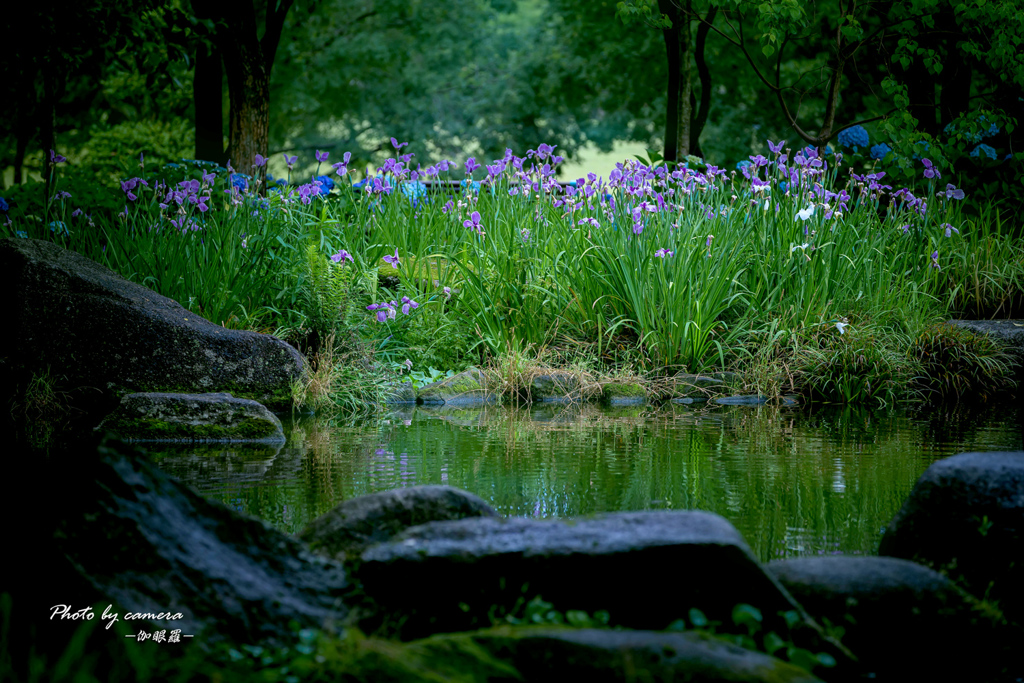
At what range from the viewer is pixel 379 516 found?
2824 millimetres

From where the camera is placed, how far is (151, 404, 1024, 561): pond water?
11.3ft

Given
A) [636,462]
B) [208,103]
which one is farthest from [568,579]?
[208,103]

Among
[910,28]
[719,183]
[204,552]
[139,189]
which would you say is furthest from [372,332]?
[910,28]

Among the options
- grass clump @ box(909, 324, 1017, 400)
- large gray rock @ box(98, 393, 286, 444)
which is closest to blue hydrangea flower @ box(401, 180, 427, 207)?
large gray rock @ box(98, 393, 286, 444)

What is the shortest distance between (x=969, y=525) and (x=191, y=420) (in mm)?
4016

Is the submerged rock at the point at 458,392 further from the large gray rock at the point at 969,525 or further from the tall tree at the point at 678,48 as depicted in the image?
the tall tree at the point at 678,48

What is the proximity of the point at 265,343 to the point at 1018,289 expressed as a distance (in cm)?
703

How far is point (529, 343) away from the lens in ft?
23.8

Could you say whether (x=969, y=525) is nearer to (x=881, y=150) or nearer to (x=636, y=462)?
Answer: (x=636, y=462)

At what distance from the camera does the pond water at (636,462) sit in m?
3.46

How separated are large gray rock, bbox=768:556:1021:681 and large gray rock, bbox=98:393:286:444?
3.38 metres

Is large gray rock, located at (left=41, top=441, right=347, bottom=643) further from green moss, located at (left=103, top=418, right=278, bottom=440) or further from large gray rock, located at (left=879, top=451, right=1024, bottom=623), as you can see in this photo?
green moss, located at (left=103, top=418, right=278, bottom=440)

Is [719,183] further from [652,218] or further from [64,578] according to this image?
[64,578]

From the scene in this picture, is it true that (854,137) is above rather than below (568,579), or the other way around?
above
